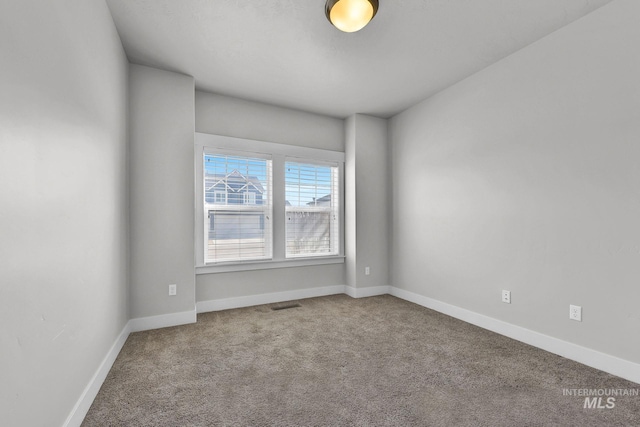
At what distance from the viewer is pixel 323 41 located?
8.73 ft

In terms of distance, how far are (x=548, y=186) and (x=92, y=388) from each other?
371 centimetres

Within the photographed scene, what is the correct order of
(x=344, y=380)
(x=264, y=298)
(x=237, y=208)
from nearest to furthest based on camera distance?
(x=344, y=380), (x=237, y=208), (x=264, y=298)

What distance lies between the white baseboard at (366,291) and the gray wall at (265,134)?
0.22m

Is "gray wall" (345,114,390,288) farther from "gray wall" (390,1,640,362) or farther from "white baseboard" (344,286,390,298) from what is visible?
"gray wall" (390,1,640,362)

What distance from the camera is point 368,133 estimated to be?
14.7 ft

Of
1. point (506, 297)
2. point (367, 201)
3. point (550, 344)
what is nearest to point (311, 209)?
point (367, 201)

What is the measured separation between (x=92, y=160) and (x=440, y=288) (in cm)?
364

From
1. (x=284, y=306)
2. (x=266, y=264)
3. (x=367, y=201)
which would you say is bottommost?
(x=284, y=306)

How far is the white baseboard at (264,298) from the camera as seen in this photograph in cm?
363

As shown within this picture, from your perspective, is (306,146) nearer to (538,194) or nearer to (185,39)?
(185,39)

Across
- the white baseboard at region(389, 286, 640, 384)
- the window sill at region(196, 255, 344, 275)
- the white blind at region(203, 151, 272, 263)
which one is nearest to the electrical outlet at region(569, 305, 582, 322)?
the white baseboard at region(389, 286, 640, 384)

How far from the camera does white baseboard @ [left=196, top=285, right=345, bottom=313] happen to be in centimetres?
363

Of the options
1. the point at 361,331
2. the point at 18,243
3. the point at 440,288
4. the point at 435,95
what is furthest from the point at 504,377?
the point at 435,95

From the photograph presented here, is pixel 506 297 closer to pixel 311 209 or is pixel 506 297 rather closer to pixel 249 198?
pixel 311 209
